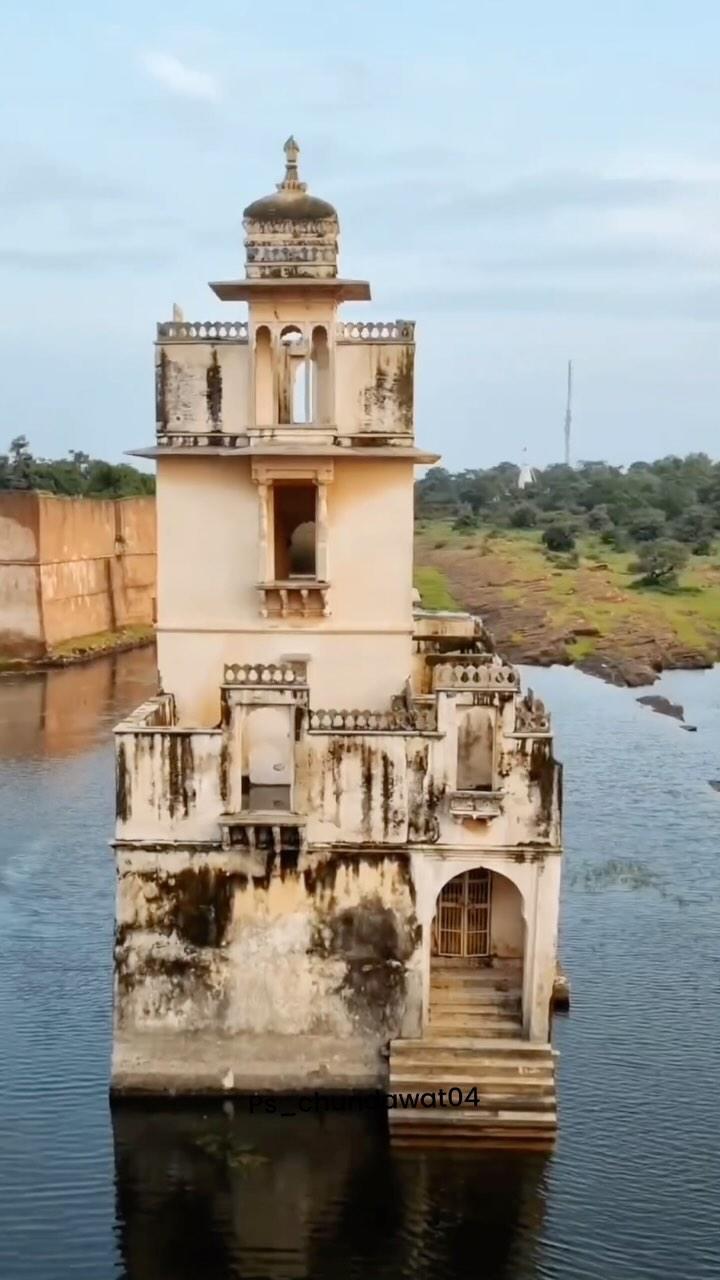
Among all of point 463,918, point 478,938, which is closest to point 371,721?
point 463,918

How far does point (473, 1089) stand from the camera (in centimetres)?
1402

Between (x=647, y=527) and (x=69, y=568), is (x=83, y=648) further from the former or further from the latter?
(x=647, y=527)

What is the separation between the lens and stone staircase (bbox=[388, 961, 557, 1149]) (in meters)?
14.0

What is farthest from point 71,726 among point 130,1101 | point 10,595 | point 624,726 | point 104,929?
point 130,1101

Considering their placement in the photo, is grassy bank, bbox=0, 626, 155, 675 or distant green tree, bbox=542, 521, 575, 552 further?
distant green tree, bbox=542, 521, 575, 552

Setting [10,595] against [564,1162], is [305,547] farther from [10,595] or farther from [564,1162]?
[10,595]

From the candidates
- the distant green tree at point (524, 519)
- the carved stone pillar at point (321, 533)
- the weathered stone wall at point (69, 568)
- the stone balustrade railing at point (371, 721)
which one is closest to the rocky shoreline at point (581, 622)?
the weathered stone wall at point (69, 568)

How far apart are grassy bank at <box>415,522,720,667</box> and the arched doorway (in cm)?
2975

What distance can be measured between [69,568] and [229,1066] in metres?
36.0

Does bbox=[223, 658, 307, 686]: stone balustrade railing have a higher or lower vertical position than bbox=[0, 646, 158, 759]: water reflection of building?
higher

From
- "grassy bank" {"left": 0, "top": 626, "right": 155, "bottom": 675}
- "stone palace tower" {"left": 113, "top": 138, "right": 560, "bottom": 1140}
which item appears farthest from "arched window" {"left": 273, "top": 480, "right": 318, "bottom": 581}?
"grassy bank" {"left": 0, "top": 626, "right": 155, "bottom": 675}

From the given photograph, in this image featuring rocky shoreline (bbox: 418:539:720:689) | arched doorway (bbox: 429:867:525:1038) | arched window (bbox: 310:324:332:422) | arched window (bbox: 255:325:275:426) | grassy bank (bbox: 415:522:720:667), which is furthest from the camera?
grassy bank (bbox: 415:522:720:667)

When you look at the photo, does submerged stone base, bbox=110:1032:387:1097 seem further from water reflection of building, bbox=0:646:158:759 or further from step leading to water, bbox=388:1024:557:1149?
water reflection of building, bbox=0:646:158:759

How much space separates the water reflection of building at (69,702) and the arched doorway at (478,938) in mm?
20083
